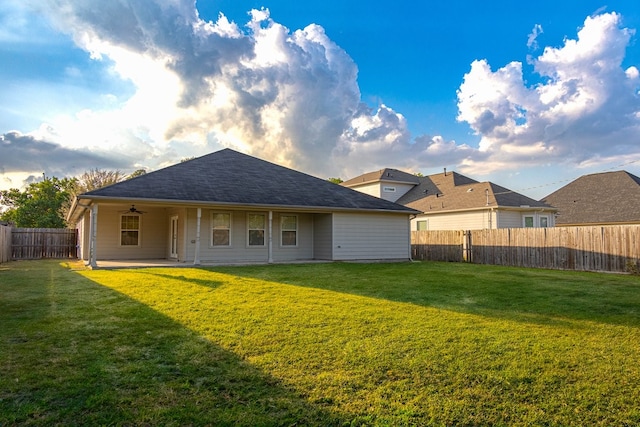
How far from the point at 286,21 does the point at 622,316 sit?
43.3 ft

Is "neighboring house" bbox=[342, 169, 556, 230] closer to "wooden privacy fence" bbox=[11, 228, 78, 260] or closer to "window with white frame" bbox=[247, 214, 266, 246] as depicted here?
"window with white frame" bbox=[247, 214, 266, 246]

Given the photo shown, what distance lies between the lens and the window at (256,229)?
50.7ft

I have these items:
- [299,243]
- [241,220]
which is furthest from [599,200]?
[241,220]

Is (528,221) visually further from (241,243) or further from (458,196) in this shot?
(241,243)

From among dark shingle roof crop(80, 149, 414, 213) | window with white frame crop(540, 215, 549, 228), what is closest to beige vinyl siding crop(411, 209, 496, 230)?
window with white frame crop(540, 215, 549, 228)

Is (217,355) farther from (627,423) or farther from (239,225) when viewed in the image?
(239,225)

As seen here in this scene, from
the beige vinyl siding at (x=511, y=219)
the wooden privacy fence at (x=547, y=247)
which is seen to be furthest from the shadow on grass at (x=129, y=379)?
the beige vinyl siding at (x=511, y=219)

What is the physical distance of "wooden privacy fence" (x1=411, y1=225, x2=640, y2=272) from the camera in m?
12.3

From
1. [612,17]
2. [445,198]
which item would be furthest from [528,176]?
[612,17]

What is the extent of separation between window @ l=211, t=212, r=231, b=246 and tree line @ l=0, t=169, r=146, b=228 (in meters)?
23.9

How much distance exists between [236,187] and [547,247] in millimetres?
11858

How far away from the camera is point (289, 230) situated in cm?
1634

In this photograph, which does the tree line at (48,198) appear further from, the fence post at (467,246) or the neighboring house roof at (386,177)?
the fence post at (467,246)

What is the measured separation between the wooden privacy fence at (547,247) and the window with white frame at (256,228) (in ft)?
27.8
